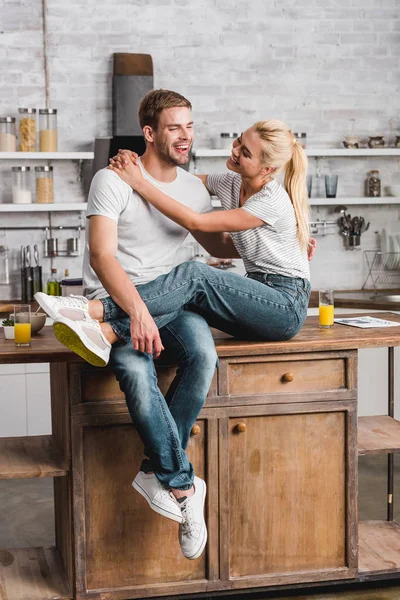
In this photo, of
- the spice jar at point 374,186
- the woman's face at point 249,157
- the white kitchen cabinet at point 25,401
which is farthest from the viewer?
the spice jar at point 374,186

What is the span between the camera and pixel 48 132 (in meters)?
5.88

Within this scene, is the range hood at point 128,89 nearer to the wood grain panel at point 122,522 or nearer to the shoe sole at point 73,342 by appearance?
the wood grain panel at point 122,522

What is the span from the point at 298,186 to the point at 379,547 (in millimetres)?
1471

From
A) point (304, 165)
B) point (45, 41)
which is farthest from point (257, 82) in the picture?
point (304, 165)

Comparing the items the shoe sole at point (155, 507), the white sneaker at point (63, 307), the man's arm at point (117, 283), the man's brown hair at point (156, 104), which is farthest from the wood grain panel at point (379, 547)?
the man's brown hair at point (156, 104)

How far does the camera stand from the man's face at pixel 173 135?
3.27m

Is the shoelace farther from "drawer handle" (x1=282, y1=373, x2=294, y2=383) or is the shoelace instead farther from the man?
"drawer handle" (x1=282, y1=373, x2=294, y2=383)

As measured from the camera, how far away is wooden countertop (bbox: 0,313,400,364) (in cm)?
291

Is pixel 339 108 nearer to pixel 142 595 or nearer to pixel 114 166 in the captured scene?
pixel 114 166

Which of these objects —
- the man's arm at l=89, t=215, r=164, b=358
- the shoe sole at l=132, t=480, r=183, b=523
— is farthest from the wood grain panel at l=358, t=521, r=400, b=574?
the man's arm at l=89, t=215, r=164, b=358

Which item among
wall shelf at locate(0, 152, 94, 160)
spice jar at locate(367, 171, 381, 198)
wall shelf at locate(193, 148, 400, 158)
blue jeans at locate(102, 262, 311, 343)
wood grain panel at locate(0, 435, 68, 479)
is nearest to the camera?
blue jeans at locate(102, 262, 311, 343)

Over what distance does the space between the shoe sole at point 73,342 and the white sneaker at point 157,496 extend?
16.4 inches

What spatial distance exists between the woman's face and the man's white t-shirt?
26cm

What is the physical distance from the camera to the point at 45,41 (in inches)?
237
